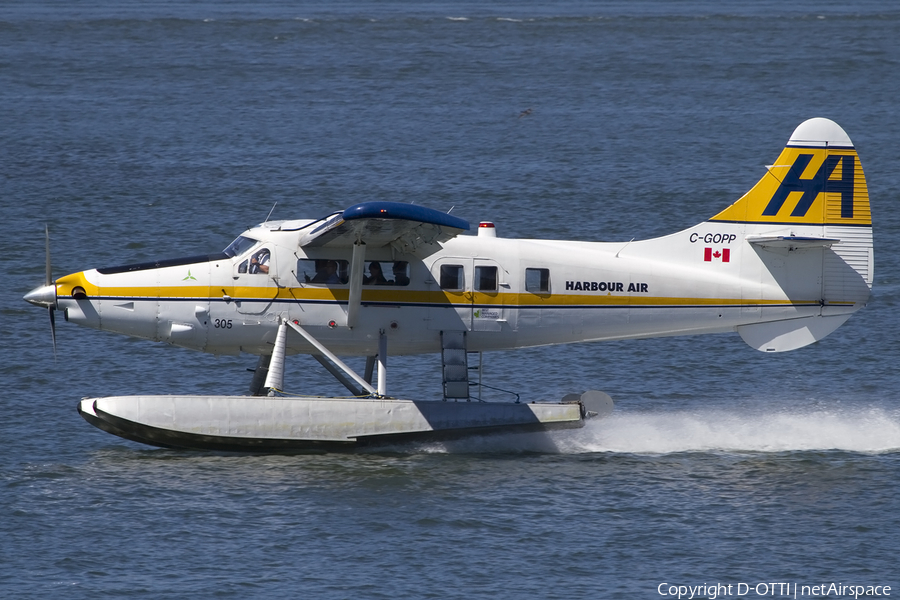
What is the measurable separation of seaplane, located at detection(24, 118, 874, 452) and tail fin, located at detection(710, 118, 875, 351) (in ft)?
0.06

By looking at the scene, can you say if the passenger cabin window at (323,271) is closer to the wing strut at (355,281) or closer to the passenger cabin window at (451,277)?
the wing strut at (355,281)

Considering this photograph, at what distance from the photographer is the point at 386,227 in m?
14.5

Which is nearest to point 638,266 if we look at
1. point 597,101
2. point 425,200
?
point 425,200

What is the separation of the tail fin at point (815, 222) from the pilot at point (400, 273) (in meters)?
4.20

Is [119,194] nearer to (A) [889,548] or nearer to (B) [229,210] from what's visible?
(B) [229,210]

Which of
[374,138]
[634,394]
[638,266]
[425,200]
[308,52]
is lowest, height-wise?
[634,394]

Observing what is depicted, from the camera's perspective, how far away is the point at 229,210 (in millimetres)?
30516

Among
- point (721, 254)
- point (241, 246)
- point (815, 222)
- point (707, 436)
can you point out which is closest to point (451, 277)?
point (241, 246)

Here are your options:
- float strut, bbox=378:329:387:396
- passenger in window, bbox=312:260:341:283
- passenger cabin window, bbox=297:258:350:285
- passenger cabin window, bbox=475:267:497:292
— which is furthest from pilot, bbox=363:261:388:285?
passenger cabin window, bbox=475:267:497:292

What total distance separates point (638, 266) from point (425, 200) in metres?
16.0

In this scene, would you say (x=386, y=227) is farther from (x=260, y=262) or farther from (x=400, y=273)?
(x=260, y=262)

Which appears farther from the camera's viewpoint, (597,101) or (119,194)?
(597,101)

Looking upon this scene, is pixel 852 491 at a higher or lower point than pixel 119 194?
lower

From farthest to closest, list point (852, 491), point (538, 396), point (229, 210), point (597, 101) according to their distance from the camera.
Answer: point (597, 101), point (229, 210), point (538, 396), point (852, 491)
